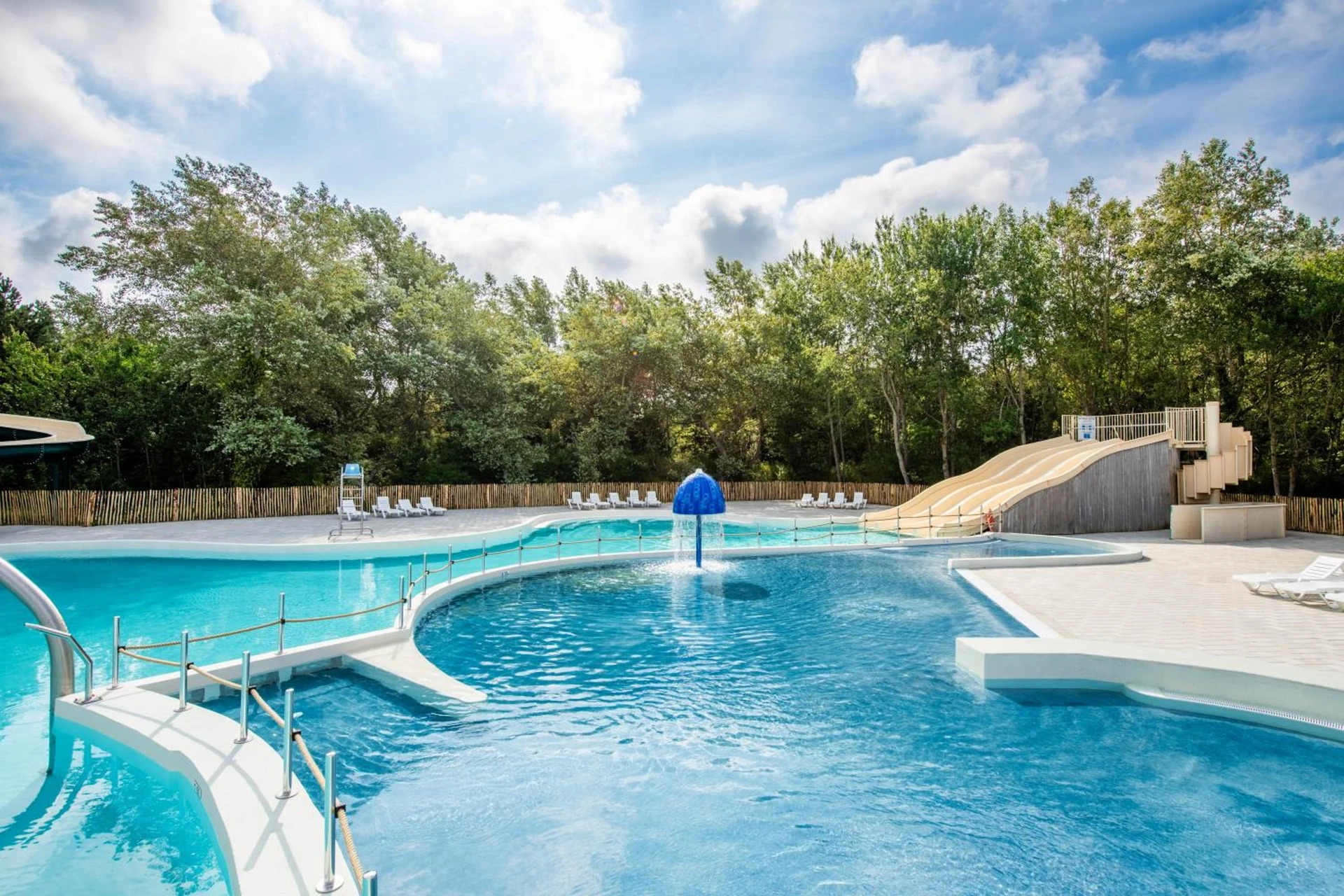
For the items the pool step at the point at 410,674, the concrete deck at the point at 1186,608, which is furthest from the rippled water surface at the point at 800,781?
the concrete deck at the point at 1186,608

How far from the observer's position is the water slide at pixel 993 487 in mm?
18562

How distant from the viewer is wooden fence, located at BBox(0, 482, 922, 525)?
18.4 meters

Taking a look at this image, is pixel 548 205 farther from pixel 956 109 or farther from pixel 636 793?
pixel 636 793

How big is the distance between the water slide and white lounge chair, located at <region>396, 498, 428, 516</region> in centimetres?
1420

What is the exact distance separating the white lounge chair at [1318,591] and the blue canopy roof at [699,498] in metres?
8.96

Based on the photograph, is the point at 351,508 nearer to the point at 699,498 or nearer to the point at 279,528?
the point at 279,528

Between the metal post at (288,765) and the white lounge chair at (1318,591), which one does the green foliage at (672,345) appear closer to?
the white lounge chair at (1318,591)

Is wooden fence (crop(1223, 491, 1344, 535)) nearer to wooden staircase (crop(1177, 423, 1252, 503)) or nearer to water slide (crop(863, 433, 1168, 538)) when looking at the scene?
wooden staircase (crop(1177, 423, 1252, 503))

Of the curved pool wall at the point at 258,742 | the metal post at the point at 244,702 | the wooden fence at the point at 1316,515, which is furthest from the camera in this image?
the wooden fence at the point at 1316,515

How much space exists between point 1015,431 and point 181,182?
32534 mm

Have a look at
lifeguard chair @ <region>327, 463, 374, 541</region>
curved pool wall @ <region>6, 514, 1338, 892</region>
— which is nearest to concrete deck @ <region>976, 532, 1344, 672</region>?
curved pool wall @ <region>6, 514, 1338, 892</region>

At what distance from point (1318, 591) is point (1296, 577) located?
56 centimetres

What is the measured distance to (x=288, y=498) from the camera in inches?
837

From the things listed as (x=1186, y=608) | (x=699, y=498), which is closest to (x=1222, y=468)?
(x=1186, y=608)
